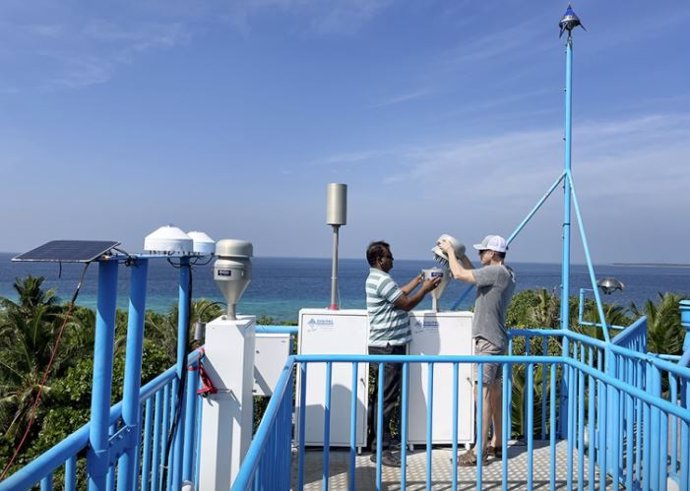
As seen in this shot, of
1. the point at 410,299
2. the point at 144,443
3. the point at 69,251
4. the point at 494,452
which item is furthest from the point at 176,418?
the point at 494,452

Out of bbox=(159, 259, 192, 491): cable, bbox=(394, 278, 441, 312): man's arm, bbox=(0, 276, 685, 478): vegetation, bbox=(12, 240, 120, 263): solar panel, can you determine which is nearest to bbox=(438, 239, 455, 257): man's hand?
bbox=(394, 278, 441, 312): man's arm

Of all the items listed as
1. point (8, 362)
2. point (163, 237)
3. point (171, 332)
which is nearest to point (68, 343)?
point (8, 362)

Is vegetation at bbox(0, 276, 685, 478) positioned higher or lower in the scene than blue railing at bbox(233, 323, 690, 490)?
lower

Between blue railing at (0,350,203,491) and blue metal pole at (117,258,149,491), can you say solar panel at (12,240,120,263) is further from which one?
blue railing at (0,350,203,491)

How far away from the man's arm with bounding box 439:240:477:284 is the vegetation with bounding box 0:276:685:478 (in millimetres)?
6839

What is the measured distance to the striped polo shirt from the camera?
481cm

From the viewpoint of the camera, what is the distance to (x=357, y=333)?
5.00 metres

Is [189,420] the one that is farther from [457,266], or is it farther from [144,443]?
[457,266]

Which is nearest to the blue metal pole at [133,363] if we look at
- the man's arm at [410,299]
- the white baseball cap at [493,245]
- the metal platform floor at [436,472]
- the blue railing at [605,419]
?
the blue railing at [605,419]

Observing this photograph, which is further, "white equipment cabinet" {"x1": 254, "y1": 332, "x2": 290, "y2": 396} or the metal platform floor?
"white equipment cabinet" {"x1": 254, "y1": 332, "x2": 290, "y2": 396}

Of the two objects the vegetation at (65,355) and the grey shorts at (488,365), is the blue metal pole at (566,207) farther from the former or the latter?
the vegetation at (65,355)

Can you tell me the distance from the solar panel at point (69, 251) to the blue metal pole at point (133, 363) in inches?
9.8

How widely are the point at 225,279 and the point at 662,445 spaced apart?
2.89 meters

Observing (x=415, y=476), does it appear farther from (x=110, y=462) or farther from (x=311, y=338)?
(x=110, y=462)
